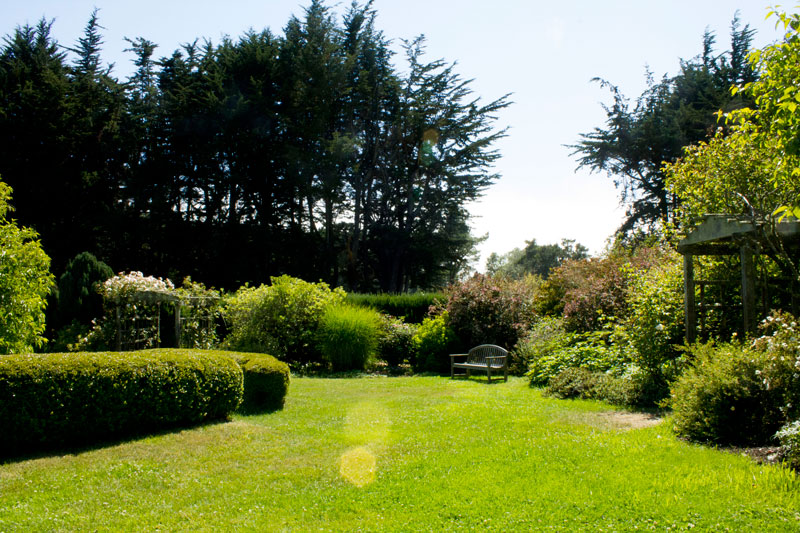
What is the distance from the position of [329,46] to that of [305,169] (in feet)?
19.9

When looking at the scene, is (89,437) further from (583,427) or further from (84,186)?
(84,186)

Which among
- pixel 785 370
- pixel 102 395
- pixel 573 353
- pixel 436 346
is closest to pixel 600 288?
pixel 573 353

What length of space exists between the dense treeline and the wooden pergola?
62.4 feet

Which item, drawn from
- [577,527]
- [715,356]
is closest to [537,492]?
[577,527]

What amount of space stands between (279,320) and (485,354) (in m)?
5.59

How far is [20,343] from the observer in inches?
286

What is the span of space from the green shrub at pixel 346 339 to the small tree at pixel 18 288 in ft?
23.4

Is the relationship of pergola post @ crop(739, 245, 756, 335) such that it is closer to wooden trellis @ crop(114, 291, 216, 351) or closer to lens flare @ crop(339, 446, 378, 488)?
lens flare @ crop(339, 446, 378, 488)

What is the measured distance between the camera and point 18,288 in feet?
23.6

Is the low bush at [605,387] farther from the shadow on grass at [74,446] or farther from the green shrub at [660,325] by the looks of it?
the shadow on grass at [74,446]

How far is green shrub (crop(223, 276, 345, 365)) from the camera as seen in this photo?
1418 cm

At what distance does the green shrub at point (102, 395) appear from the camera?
526 centimetres

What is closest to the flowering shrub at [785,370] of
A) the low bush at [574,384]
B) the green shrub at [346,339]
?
the low bush at [574,384]

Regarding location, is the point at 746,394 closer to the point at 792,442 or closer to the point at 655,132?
the point at 792,442
